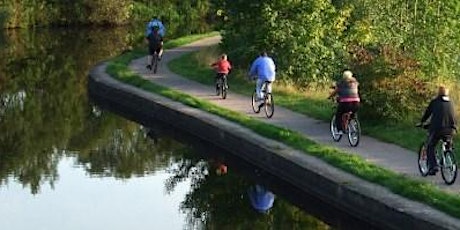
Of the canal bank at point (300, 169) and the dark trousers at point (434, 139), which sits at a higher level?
the dark trousers at point (434, 139)

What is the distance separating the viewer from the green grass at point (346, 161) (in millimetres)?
14344

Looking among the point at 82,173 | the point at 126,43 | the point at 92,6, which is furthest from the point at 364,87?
the point at 92,6

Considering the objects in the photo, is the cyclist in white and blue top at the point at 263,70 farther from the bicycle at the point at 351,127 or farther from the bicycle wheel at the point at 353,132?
the bicycle wheel at the point at 353,132

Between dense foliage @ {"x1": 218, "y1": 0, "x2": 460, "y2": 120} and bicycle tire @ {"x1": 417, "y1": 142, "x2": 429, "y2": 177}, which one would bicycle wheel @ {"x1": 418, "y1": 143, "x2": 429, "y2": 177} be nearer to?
bicycle tire @ {"x1": 417, "y1": 142, "x2": 429, "y2": 177}

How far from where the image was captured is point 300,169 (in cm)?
1731

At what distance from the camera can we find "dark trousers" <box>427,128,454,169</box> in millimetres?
15438

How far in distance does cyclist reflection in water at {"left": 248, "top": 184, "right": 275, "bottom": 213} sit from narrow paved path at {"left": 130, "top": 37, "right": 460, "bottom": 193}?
1.87 metres

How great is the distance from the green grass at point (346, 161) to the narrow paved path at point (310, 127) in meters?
0.42

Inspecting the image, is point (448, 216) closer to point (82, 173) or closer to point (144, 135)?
point (82, 173)

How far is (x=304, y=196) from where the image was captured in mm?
17078

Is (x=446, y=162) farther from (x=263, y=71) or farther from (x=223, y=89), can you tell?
(x=223, y=89)

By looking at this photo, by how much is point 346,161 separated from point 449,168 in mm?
2159

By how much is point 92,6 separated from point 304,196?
54436 mm

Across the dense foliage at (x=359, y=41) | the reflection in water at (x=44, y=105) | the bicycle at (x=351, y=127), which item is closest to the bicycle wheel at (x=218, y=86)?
the dense foliage at (x=359, y=41)
